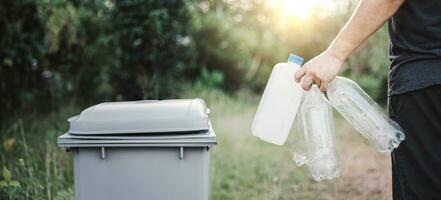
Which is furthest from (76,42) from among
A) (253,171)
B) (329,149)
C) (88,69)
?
(329,149)

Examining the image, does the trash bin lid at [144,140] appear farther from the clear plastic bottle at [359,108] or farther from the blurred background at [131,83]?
the blurred background at [131,83]

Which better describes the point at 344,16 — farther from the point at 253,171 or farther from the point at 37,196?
the point at 37,196

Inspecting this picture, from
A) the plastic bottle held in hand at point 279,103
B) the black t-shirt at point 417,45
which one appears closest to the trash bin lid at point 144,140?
the plastic bottle held in hand at point 279,103

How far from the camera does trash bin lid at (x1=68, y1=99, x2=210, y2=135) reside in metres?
2.67

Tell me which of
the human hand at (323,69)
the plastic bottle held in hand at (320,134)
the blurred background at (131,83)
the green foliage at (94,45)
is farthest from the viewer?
the green foliage at (94,45)

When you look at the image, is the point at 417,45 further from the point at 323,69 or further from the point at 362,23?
the point at 323,69

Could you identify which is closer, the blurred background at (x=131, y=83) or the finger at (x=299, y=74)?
the finger at (x=299, y=74)

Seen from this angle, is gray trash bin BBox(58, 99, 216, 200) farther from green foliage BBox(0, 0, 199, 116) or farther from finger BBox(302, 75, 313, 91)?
green foliage BBox(0, 0, 199, 116)

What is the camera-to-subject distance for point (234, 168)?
5.79m

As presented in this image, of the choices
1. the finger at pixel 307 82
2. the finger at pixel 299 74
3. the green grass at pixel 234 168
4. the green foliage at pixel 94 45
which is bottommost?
the green grass at pixel 234 168

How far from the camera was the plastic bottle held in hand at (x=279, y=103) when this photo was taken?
2713 mm

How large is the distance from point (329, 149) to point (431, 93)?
691mm

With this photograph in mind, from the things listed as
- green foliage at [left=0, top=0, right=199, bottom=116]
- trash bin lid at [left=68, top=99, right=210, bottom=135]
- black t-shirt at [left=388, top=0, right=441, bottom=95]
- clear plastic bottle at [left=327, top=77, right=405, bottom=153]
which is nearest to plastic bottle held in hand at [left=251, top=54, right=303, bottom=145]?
clear plastic bottle at [left=327, top=77, right=405, bottom=153]

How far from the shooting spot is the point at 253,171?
5672mm
